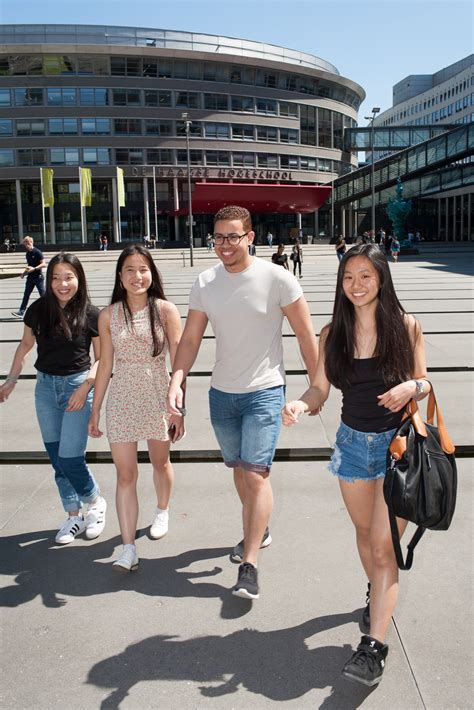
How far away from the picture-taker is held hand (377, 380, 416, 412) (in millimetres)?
2750

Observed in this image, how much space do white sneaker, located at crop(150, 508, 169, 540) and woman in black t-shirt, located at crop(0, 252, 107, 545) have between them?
0.35m

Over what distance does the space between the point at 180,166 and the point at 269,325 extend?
215 feet

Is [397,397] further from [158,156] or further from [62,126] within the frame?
[62,126]

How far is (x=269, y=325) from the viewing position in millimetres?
3543

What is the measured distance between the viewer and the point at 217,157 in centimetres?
6756

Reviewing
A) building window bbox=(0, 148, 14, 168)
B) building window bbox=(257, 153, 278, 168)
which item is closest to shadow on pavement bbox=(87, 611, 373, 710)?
building window bbox=(0, 148, 14, 168)

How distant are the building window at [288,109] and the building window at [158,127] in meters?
13.4

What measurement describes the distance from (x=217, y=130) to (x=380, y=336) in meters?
68.6

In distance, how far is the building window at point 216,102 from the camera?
67.1 metres

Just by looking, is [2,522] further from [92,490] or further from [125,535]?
[125,535]

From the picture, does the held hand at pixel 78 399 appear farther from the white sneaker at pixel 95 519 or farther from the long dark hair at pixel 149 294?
the white sneaker at pixel 95 519

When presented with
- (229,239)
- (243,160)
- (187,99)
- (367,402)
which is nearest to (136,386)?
(229,239)

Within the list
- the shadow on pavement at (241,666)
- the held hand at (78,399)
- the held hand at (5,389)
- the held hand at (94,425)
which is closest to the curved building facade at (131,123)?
the held hand at (5,389)

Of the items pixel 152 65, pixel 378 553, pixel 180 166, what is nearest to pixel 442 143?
pixel 180 166
